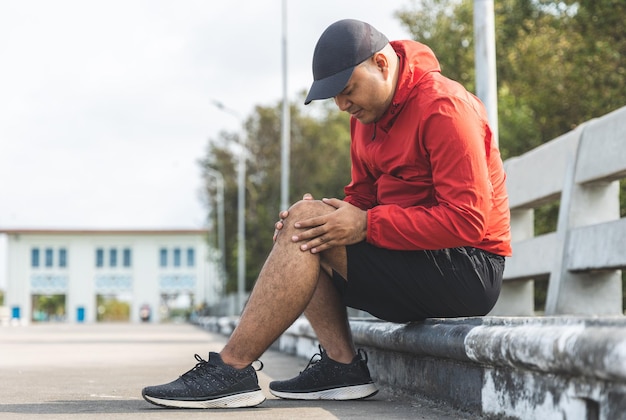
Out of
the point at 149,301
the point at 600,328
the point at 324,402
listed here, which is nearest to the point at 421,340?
the point at 324,402

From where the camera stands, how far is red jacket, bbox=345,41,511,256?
4.14 metres

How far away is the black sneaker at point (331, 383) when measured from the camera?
15.9ft

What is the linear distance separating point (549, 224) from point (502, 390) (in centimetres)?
1478

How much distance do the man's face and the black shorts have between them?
53 centimetres

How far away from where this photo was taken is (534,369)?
10.5 ft

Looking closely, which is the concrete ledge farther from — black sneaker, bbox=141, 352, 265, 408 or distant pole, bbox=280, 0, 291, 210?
distant pole, bbox=280, 0, 291, 210

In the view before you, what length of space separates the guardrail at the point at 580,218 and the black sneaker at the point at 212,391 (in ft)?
7.41

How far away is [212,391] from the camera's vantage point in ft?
14.6

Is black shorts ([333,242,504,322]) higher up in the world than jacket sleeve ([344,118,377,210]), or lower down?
lower down

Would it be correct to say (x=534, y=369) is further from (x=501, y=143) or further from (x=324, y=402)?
(x=501, y=143)

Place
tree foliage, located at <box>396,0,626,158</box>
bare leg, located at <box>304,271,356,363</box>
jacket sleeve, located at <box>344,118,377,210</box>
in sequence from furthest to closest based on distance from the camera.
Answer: tree foliage, located at <box>396,0,626,158</box> → jacket sleeve, located at <box>344,118,377,210</box> → bare leg, located at <box>304,271,356,363</box>

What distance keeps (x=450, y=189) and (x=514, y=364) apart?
95 centimetres

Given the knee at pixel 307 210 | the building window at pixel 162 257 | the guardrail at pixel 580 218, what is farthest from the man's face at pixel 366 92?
the building window at pixel 162 257

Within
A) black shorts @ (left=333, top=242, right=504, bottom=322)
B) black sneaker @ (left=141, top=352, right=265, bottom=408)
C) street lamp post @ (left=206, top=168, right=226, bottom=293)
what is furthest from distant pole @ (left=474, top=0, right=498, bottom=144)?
street lamp post @ (left=206, top=168, right=226, bottom=293)
